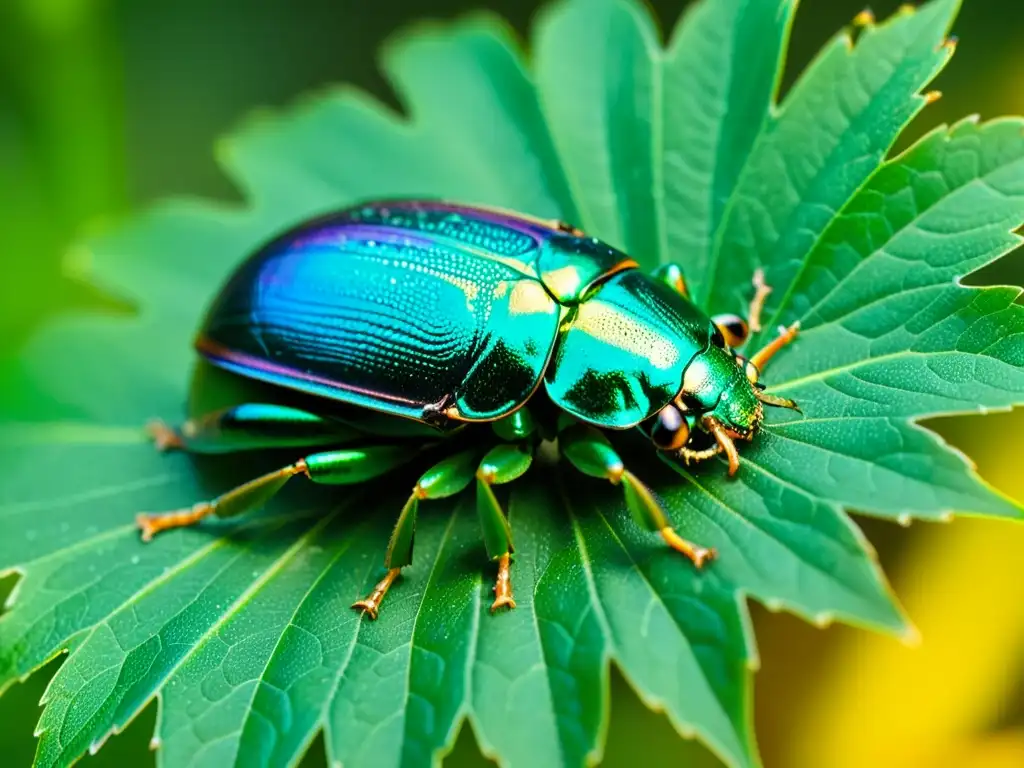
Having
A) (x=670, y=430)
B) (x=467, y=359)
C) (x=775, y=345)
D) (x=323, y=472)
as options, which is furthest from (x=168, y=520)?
(x=775, y=345)

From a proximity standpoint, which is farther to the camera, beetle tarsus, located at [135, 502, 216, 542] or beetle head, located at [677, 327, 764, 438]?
beetle tarsus, located at [135, 502, 216, 542]

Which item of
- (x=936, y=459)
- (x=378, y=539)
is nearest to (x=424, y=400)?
(x=378, y=539)

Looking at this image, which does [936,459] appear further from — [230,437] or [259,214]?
[259,214]

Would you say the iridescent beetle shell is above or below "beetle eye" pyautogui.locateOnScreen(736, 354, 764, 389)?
above

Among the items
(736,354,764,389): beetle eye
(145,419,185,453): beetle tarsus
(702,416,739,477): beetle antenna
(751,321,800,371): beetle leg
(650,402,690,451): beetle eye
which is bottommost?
(702,416,739,477): beetle antenna

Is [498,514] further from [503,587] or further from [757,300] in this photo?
[757,300]

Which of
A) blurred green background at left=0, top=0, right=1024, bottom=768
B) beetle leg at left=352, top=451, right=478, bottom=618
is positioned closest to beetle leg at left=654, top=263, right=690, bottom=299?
beetle leg at left=352, top=451, right=478, bottom=618

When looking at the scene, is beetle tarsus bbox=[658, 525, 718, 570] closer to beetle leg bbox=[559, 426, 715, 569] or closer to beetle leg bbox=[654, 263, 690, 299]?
beetle leg bbox=[559, 426, 715, 569]
